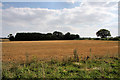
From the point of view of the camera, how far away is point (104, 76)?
3.61 meters

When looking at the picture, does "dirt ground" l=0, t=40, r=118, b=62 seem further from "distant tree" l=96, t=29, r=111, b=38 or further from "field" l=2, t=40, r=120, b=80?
"distant tree" l=96, t=29, r=111, b=38

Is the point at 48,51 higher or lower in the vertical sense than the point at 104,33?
lower

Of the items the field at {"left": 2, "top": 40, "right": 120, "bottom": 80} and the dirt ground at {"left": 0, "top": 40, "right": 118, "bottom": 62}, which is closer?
the field at {"left": 2, "top": 40, "right": 120, "bottom": 80}

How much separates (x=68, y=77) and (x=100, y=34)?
7619cm

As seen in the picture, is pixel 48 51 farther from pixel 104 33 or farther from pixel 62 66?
pixel 104 33

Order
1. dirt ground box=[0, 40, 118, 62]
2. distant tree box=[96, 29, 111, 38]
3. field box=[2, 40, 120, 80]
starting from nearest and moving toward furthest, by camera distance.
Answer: field box=[2, 40, 120, 80], dirt ground box=[0, 40, 118, 62], distant tree box=[96, 29, 111, 38]

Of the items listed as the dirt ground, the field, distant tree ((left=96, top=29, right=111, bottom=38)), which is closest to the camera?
the field

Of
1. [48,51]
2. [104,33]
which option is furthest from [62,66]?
[104,33]

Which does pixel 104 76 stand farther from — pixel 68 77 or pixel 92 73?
pixel 68 77

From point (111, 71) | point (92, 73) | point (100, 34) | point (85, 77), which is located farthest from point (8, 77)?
point (100, 34)

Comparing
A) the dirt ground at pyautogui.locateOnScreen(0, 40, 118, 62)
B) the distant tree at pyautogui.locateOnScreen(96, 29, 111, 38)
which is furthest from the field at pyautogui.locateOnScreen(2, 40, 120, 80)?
the distant tree at pyautogui.locateOnScreen(96, 29, 111, 38)

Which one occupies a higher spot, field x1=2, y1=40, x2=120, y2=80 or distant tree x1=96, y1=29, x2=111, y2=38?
distant tree x1=96, y1=29, x2=111, y2=38

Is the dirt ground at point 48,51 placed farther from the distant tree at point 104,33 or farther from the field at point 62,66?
the distant tree at point 104,33

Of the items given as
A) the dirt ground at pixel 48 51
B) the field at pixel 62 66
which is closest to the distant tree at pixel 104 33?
the dirt ground at pixel 48 51
